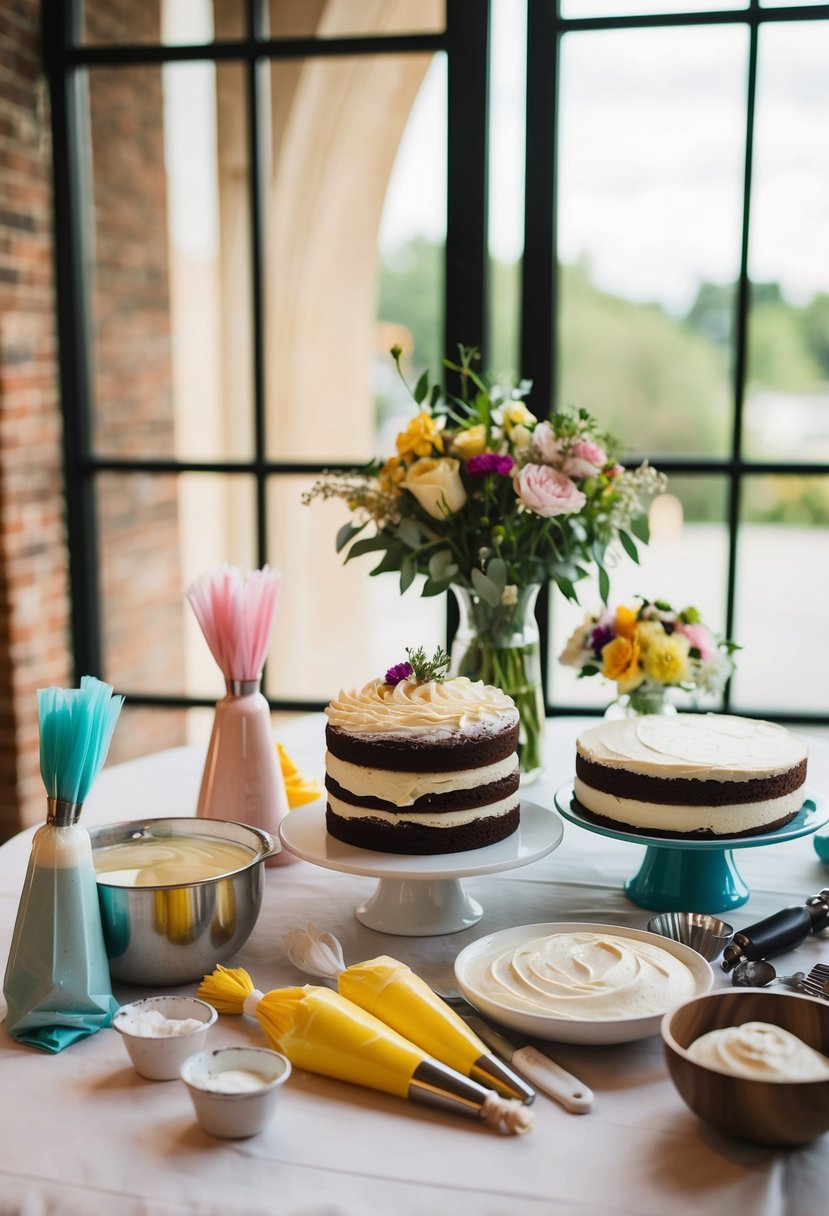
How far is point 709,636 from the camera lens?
4.66 ft

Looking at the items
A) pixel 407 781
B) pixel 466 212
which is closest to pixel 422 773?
pixel 407 781

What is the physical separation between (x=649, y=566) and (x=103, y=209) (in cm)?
505

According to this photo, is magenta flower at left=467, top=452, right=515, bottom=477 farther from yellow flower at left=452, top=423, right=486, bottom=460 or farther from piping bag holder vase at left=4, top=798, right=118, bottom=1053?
piping bag holder vase at left=4, top=798, right=118, bottom=1053

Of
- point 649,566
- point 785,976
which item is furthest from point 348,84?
point 649,566

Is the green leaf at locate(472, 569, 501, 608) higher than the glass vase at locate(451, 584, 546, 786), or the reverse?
the green leaf at locate(472, 569, 501, 608)

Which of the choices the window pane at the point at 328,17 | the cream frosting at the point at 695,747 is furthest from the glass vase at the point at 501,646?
the window pane at the point at 328,17

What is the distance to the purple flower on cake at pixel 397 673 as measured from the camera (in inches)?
42.9

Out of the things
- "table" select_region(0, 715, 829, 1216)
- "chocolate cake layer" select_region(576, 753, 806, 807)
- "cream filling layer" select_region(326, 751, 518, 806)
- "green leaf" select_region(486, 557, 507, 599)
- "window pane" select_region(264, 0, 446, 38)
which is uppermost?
"window pane" select_region(264, 0, 446, 38)

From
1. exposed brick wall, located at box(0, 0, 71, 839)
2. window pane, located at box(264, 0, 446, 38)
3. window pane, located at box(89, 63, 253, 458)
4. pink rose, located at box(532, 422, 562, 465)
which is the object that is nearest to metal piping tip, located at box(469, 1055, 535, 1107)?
pink rose, located at box(532, 422, 562, 465)

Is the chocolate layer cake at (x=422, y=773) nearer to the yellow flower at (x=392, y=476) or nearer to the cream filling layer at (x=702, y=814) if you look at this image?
the cream filling layer at (x=702, y=814)

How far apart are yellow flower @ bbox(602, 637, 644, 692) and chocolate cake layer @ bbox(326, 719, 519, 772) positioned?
1.29 ft

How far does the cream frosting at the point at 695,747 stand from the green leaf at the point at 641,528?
0.26 metres

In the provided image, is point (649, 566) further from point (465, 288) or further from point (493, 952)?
point (493, 952)

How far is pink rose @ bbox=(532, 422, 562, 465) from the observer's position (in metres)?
1.33
